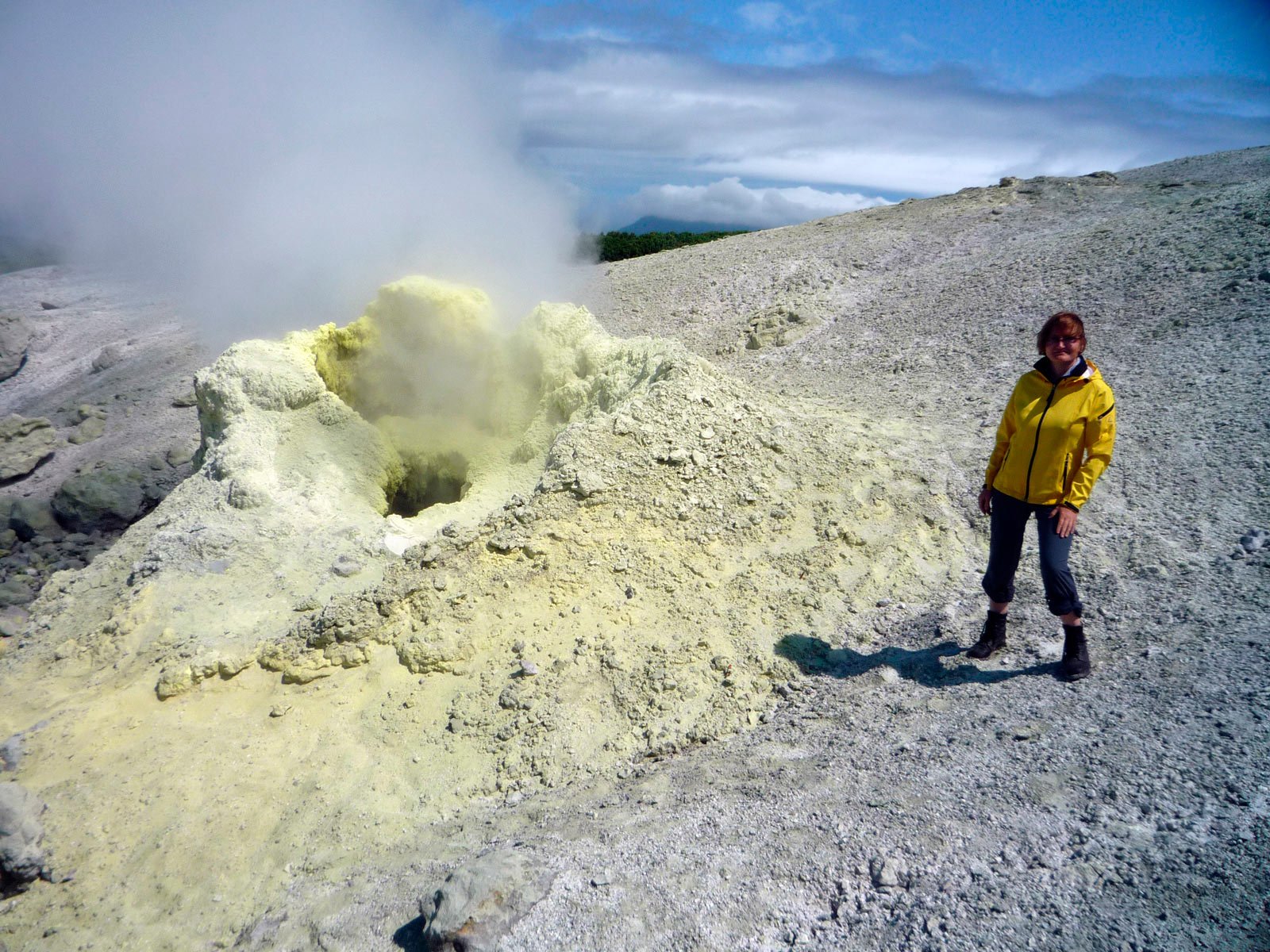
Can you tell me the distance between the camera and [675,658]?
3.88m

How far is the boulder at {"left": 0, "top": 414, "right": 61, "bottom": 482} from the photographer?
392 inches

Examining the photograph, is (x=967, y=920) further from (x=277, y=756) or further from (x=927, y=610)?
(x=277, y=756)

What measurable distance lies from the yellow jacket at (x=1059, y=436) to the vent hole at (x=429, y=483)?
4301mm

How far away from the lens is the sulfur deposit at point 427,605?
344cm

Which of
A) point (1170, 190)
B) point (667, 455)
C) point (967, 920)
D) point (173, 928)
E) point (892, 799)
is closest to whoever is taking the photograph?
point (967, 920)

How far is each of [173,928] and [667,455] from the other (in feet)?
11.0

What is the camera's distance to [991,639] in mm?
3609

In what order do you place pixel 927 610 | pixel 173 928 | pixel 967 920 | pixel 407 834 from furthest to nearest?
pixel 927 610, pixel 407 834, pixel 173 928, pixel 967 920

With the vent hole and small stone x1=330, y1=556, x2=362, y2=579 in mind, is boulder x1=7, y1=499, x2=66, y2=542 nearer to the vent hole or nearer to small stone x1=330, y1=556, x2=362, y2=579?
the vent hole

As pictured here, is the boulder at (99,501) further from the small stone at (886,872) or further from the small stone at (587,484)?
the small stone at (886,872)

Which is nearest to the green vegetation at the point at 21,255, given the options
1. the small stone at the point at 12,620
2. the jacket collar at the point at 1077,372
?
the small stone at the point at 12,620

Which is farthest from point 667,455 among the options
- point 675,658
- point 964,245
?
point 964,245

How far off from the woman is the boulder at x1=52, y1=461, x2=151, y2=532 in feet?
31.2

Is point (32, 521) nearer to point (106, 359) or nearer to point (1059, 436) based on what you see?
point (106, 359)
